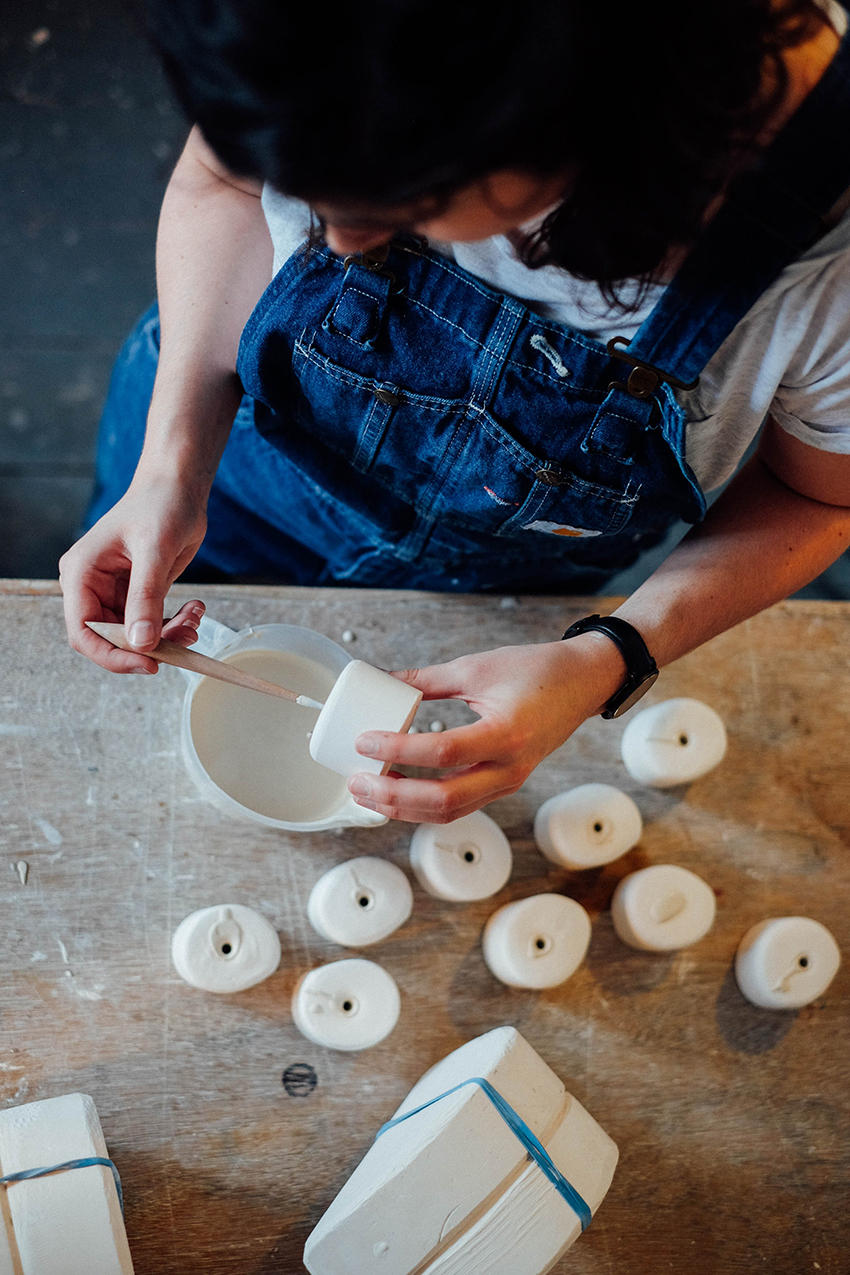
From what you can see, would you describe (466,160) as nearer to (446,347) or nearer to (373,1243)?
(446,347)

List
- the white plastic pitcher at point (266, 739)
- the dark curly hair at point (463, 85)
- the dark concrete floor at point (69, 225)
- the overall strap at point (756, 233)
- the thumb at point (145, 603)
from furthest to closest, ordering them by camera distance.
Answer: the dark concrete floor at point (69, 225) → the white plastic pitcher at point (266, 739) → the thumb at point (145, 603) → the overall strap at point (756, 233) → the dark curly hair at point (463, 85)

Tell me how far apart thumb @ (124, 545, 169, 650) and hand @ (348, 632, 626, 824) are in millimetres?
174

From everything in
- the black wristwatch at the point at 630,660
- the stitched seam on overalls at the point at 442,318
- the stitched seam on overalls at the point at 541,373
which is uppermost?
the stitched seam on overalls at the point at 541,373

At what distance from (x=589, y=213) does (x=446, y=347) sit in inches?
7.9

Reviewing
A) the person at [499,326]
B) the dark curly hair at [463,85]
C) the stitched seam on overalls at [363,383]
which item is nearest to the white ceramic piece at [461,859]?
the person at [499,326]

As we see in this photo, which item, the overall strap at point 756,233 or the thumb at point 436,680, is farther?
the thumb at point 436,680

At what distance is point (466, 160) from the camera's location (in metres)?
0.38

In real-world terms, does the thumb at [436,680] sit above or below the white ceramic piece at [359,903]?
above

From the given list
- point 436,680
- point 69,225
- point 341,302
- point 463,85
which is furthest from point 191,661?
point 69,225

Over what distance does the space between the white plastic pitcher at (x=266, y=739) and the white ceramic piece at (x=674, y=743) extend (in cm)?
27

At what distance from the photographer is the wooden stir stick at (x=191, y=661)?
64 cm

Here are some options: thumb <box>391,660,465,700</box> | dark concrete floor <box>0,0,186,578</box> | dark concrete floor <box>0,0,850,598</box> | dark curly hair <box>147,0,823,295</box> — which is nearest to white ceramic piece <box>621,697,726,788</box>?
thumb <box>391,660,465,700</box>

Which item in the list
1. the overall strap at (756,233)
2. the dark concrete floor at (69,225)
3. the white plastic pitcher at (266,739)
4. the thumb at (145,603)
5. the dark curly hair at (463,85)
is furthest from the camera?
the dark concrete floor at (69,225)

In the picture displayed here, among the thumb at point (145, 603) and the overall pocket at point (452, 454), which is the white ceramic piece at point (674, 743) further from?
the thumb at point (145, 603)
